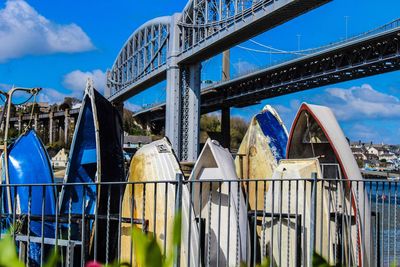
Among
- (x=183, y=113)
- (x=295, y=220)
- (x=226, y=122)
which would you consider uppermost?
(x=226, y=122)

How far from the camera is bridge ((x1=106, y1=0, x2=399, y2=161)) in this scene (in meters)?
26.0

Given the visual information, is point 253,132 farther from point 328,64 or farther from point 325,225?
point 328,64

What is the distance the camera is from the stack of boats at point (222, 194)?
176 inches

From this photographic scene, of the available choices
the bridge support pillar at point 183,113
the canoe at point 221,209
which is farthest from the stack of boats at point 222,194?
the bridge support pillar at point 183,113

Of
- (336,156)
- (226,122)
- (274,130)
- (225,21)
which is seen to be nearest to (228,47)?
(225,21)

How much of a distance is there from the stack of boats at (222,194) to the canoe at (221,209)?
1cm

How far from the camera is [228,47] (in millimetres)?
29359

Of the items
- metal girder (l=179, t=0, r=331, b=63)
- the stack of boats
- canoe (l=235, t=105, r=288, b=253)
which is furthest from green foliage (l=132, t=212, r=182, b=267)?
metal girder (l=179, t=0, r=331, b=63)

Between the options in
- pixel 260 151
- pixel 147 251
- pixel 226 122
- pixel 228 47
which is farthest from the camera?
pixel 226 122

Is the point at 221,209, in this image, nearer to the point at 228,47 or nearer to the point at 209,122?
the point at 228,47

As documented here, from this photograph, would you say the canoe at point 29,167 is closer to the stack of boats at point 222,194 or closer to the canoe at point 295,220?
the stack of boats at point 222,194

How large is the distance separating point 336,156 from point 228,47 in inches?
942

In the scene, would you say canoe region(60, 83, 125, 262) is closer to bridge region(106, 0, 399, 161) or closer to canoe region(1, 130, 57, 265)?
canoe region(1, 130, 57, 265)

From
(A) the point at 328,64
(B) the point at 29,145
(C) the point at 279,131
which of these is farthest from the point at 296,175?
(A) the point at 328,64
